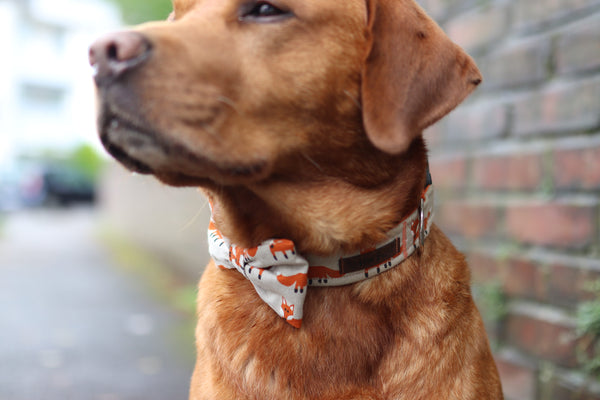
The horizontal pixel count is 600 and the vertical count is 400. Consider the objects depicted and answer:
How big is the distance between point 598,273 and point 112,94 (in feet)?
6.51

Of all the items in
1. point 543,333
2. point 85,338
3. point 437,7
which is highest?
point 437,7

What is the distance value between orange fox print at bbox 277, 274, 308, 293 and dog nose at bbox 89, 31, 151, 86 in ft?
2.31

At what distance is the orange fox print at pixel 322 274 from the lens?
180 cm

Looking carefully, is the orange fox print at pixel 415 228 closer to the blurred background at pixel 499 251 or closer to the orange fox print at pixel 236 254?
the orange fox print at pixel 236 254

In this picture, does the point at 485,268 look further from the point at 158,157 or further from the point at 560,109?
the point at 158,157

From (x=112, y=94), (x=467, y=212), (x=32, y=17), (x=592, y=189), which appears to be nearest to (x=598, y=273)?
(x=592, y=189)

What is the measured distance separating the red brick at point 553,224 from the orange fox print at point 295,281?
137 cm

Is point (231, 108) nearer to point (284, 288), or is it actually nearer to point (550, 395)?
point (284, 288)

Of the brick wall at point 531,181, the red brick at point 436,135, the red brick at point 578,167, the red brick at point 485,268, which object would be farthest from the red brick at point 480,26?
the red brick at point 485,268

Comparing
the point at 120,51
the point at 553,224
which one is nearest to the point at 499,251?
the point at 553,224

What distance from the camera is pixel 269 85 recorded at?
1646 millimetres

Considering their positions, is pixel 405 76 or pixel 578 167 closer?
pixel 405 76

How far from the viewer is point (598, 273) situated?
7.90 ft

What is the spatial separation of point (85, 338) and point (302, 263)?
373 cm
